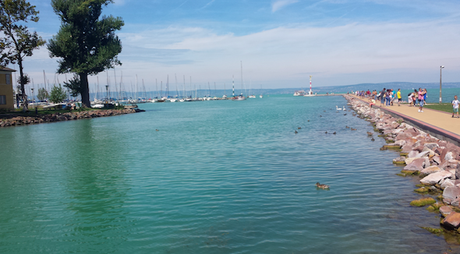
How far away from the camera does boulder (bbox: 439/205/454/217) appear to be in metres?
8.91

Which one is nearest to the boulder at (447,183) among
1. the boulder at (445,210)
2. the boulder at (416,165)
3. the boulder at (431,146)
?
the boulder at (445,210)

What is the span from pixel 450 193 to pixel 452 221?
232 centimetres

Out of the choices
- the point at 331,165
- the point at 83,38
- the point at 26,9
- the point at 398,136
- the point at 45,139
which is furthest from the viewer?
the point at 83,38

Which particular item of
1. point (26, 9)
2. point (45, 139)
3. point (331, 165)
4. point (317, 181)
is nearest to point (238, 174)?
point (317, 181)

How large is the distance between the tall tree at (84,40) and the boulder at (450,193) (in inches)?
2292

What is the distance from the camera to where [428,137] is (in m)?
19.2

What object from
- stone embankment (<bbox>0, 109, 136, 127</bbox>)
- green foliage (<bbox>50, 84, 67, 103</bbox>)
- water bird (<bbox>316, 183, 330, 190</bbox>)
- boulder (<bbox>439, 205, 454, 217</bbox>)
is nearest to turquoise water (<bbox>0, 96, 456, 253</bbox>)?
water bird (<bbox>316, 183, 330, 190</bbox>)

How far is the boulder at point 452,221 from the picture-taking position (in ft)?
26.5

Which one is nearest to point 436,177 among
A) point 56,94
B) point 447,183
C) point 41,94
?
point 447,183

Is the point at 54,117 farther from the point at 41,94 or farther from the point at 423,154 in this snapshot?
the point at 41,94

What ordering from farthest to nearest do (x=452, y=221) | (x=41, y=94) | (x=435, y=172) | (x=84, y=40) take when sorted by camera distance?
(x=41, y=94) < (x=84, y=40) < (x=435, y=172) < (x=452, y=221)

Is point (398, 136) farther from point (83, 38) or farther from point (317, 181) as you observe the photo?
point (83, 38)

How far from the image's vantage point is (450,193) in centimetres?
1015

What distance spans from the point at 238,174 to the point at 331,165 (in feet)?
14.1
